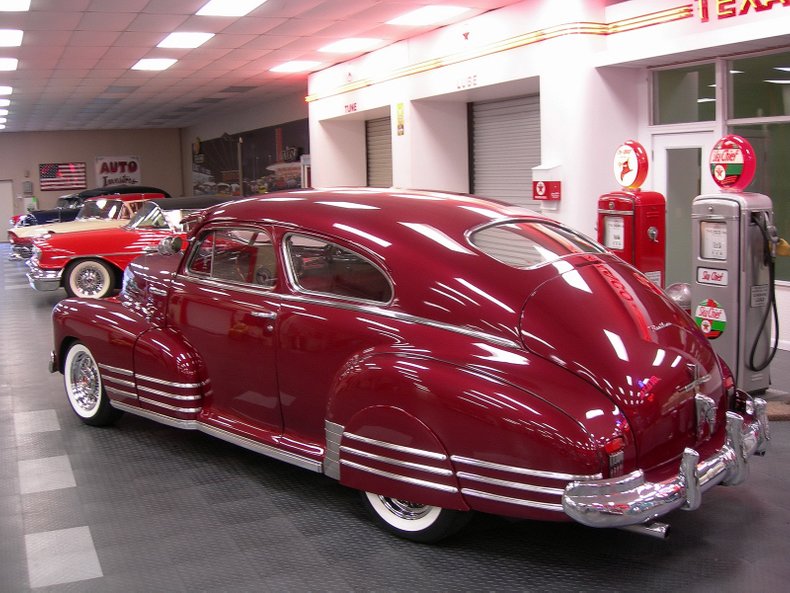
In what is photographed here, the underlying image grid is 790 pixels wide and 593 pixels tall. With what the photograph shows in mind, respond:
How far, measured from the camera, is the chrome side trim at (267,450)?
413 centimetres

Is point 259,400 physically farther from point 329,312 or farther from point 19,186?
point 19,186

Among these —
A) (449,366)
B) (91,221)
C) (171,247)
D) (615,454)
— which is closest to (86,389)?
(171,247)

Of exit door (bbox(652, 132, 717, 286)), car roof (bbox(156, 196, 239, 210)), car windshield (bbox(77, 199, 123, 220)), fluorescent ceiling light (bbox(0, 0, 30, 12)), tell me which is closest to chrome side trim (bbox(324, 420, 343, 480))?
exit door (bbox(652, 132, 717, 286))

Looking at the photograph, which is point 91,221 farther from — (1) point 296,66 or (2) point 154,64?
(1) point 296,66

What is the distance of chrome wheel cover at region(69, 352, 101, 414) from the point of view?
5.77 meters

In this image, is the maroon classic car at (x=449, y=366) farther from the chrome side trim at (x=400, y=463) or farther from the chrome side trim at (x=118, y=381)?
the chrome side trim at (x=118, y=381)

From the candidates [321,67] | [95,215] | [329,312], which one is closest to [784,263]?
[329,312]

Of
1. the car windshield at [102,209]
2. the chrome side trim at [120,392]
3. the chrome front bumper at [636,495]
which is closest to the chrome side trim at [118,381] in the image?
the chrome side trim at [120,392]

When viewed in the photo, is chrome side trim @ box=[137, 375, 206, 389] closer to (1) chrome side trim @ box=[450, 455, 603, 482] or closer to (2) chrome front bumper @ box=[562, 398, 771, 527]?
(1) chrome side trim @ box=[450, 455, 603, 482]

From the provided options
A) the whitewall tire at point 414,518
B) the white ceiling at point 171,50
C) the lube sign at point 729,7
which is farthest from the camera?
the white ceiling at point 171,50

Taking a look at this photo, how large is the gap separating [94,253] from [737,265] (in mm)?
8877

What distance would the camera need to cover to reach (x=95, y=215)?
14.4 meters

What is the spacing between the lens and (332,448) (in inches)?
156

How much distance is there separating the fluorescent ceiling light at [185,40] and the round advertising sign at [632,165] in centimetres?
706
